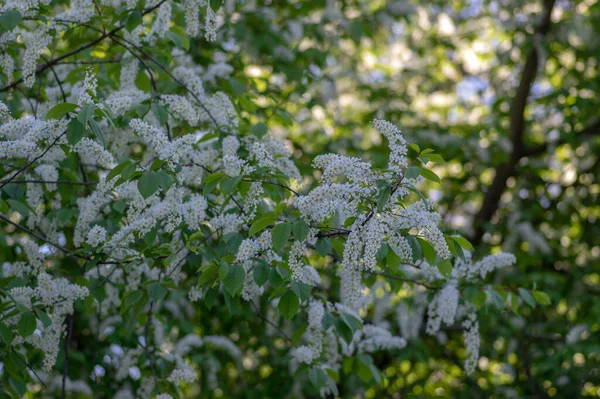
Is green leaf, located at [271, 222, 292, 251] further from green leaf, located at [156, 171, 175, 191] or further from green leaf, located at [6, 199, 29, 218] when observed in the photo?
green leaf, located at [6, 199, 29, 218]

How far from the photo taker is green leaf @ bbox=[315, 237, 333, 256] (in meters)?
3.17

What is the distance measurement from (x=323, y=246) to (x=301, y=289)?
21 cm

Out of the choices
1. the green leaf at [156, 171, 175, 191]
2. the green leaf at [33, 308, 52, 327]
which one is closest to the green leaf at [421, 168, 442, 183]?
the green leaf at [156, 171, 175, 191]

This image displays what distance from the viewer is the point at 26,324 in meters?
3.60

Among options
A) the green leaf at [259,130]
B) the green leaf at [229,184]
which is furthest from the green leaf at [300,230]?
the green leaf at [259,130]

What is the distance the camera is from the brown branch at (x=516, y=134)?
738 cm

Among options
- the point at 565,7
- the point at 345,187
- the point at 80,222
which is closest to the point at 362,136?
the point at 565,7

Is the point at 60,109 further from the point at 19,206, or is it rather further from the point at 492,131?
the point at 492,131

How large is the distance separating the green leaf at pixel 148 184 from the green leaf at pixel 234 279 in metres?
0.45

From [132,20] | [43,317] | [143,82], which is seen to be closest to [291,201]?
[132,20]

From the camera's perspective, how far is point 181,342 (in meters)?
5.48

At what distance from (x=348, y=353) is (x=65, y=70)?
2624mm

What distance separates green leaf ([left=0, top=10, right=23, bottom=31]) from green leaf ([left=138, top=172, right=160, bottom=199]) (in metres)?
1.02

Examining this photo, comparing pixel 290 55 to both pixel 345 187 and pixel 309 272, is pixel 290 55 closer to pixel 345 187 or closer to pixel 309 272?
pixel 309 272
